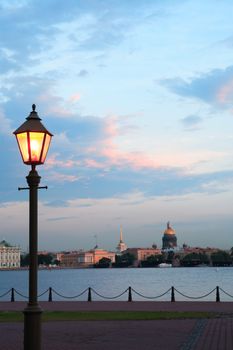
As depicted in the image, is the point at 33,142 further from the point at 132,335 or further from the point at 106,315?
the point at 106,315

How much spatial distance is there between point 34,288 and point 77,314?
60.6 ft

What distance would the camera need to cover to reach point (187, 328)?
2080 cm

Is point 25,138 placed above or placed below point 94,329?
above

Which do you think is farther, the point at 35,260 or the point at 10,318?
the point at 10,318

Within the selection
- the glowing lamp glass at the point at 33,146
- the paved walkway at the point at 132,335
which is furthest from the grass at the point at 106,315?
the glowing lamp glass at the point at 33,146

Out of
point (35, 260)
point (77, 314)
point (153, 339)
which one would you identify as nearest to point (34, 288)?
point (35, 260)

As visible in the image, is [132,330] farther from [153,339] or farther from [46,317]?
[46,317]

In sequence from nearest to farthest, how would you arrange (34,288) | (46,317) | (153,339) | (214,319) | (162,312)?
1. (34,288)
2. (153,339)
3. (214,319)
4. (46,317)
5. (162,312)

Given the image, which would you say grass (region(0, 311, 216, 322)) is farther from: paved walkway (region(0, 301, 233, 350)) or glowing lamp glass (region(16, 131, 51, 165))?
glowing lamp glass (region(16, 131, 51, 165))

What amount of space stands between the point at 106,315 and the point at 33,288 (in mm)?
17749

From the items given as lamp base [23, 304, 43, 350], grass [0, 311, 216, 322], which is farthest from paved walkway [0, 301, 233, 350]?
lamp base [23, 304, 43, 350]

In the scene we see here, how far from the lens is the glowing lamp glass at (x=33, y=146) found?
30.6 feet

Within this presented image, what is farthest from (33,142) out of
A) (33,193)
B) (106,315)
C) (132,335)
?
(106,315)

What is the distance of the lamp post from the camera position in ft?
29.9
